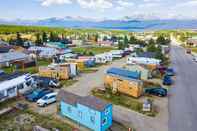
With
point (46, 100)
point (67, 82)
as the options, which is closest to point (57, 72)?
point (67, 82)

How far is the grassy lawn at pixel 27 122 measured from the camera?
22.3 metres

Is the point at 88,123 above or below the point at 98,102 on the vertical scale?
below

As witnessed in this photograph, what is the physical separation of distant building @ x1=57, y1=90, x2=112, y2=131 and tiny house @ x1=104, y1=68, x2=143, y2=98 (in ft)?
32.2

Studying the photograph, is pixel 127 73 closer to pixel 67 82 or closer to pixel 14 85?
pixel 67 82

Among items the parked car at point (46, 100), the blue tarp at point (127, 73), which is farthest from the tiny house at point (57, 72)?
the parked car at point (46, 100)

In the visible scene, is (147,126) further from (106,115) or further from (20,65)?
(20,65)

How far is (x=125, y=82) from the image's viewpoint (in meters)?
32.0

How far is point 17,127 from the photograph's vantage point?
74.3 ft

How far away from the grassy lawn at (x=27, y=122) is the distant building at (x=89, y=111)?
1345 mm


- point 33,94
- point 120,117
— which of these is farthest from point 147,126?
point 33,94

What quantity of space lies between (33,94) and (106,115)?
1277 cm

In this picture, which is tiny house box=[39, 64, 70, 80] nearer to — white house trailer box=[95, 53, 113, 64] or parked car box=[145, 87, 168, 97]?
parked car box=[145, 87, 168, 97]

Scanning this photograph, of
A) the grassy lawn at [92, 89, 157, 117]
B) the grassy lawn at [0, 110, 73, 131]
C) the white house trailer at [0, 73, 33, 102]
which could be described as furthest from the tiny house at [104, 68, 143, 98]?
the white house trailer at [0, 73, 33, 102]

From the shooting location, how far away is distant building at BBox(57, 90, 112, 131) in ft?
68.9
